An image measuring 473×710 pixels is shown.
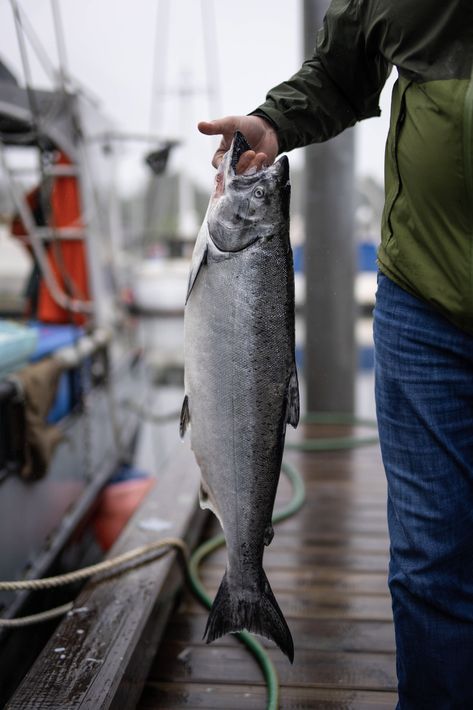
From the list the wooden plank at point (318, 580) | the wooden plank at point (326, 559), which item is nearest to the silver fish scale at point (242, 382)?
the wooden plank at point (318, 580)

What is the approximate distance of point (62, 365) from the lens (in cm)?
478

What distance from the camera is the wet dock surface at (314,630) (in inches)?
84.4

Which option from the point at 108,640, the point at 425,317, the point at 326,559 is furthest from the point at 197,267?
the point at 326,559

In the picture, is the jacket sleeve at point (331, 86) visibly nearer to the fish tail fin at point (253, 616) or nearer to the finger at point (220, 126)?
the finger at point (220, 126)

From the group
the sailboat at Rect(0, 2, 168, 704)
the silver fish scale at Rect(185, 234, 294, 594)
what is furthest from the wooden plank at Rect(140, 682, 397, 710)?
the sailboat at Rect(0, 2, 168, 704)

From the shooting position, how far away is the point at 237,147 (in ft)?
5.22

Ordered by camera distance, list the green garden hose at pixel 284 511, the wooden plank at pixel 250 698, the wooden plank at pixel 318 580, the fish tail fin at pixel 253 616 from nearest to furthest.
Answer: the fish tail fin at pixel 253 616 < the wooden plank at pixel 250 698 < the green garden hose at pixel 284 511 < the wooden plank at pixel 318 580

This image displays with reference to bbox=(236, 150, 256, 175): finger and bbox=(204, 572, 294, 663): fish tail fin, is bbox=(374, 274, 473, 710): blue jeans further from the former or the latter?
bbox=(236, 150, 256, 175): finger

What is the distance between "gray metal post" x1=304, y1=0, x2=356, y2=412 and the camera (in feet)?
17.5

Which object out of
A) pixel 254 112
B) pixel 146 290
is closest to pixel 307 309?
pixel 254 112

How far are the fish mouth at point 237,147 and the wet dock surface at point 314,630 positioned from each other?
153 centimetres

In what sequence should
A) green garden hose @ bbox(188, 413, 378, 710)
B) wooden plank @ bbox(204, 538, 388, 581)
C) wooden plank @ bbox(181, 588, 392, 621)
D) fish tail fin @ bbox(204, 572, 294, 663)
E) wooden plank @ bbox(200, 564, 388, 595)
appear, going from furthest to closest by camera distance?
wooden plank @ bbox(204, 538, 388, 581)
wooden plank @ bbox(200, 564, 388, 595)
wooden plank @ bbox(181, 588, 392, 621)
green garden hose @ bbox(188, 413, 378, 710)
fish tail fin @ bbox(204, 572, 294, 663)

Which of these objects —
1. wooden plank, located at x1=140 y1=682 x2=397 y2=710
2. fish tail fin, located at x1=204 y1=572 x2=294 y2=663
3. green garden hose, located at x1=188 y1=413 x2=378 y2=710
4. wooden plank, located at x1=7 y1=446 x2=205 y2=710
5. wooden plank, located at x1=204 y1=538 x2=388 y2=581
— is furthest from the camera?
wooden plank, located at x1=204 y1=538 x2=388 y2=581

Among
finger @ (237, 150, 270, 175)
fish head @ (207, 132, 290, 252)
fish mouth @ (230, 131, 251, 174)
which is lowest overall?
fish head @ (207, 132, 290, 252)
